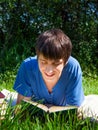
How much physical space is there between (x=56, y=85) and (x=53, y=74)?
1.17 feet

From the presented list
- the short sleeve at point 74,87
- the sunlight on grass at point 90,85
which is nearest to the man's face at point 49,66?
the short sleeve at point 74,87

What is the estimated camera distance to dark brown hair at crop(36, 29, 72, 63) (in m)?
3.13

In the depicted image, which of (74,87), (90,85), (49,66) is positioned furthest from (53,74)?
(90,85)

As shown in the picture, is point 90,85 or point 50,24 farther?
point 50,24

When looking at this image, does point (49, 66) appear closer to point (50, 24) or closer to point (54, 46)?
point (54, 46)

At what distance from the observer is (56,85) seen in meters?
3.58

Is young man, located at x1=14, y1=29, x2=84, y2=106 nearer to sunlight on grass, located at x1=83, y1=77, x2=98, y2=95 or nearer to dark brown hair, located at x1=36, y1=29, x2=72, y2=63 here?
dark brown hair, located at x1=36, y1=29, x2=72, y2=63

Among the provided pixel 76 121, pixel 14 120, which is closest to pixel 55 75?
pixel 76 121

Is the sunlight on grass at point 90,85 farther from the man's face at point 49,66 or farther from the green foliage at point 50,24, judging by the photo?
the man's face at point 49,66

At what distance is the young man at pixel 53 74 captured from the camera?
3154mm

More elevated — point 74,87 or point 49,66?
point 49,66

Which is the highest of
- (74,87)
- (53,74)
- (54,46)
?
(54,46)

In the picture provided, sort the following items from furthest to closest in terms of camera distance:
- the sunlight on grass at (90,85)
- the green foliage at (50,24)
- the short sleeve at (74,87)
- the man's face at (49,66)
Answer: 1. the green foliage at (50,24)
2. the sunlight on grass at (90,85)
3. the short sleeve at (74,87)
4. the man's face at (49,66)

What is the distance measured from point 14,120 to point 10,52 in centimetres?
449
